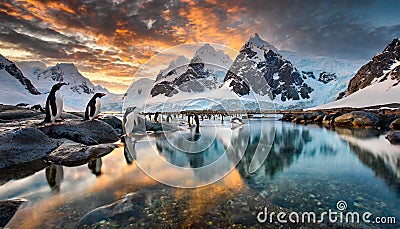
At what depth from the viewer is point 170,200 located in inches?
156

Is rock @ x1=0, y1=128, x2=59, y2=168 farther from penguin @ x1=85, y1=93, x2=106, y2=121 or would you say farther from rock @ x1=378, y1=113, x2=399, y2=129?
rock @ x1=378, y1=113, x2=399, y2=129

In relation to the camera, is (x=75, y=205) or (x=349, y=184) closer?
(x=75, y=205)

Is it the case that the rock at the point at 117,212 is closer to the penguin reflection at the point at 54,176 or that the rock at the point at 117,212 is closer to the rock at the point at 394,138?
the penguin reflection at the point at 54,176

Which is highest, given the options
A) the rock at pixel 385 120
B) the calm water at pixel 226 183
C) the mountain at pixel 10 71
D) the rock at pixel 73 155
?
the mountain at pixel 10 71

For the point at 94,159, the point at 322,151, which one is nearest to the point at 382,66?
the point at 322,151

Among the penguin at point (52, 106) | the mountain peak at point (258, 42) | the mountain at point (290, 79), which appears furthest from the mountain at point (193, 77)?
the mountain peak at point (258, 42)

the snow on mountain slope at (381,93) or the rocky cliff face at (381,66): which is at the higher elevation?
the rocky cliff face at (381,66)

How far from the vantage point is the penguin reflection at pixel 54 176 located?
184 inches

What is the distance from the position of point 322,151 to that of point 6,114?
18.8m

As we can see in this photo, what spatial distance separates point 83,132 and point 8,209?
6895 millimetres

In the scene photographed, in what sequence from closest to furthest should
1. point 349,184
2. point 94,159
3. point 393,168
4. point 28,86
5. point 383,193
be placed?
1. point 383,193
2. point 349,184
3. point 393,168
4. point 94,159
5. point 28,86

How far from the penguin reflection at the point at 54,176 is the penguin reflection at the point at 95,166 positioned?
754 mm

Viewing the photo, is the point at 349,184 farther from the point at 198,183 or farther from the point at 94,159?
the point at 94,159


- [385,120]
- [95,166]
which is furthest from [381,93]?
[95,166]
